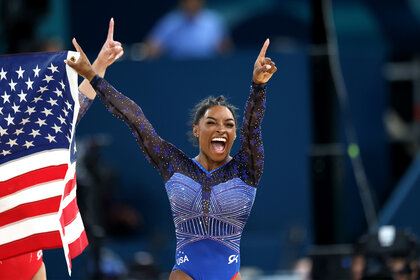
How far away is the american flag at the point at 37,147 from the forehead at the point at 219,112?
3.00 ft

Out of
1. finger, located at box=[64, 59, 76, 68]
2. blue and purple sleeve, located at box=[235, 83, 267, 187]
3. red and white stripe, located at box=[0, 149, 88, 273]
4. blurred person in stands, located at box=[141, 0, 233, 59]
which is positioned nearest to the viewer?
blue and purple sleeve, located at box=[235, 83, 267, 187]

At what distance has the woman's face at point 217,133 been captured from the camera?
6449mm

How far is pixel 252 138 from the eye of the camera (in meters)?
6.36

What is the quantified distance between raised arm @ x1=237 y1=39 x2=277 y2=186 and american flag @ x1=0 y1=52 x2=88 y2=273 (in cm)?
120

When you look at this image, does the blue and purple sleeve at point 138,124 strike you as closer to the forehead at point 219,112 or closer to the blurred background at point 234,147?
the forehead at point 219,112

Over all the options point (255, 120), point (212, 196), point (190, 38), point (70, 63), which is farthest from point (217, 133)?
point (190, 38)

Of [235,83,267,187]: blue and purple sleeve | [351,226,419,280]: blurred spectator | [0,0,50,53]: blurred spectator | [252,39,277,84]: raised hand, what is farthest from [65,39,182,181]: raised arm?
[0,0,50,53]: blurred spectator

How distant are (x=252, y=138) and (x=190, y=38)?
5429 millimetres

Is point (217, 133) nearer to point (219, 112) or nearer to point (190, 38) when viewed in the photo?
point (219, 112)

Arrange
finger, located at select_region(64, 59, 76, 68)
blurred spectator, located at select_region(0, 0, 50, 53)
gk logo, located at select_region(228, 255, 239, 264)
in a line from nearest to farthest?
gk logo, located at select_region(228, 255, 239, 264) < finger, located at select_region(64, 59, 76, 68) < blurred spectator, located at select_region(0, 0, 50, 53)

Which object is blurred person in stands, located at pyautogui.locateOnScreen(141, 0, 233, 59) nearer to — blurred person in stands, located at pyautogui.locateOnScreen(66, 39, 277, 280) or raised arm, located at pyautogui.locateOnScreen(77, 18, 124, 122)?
raised arm, located at pyautogui.locateOnScreen(77, 18, 124, 122)

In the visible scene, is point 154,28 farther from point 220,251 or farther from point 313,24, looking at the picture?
point 220,251

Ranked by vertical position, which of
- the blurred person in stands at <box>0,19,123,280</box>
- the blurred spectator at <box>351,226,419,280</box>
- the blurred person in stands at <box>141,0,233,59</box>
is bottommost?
the blurred spectator at <box>351,226,419,280</box>

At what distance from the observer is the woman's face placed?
6449 mm
